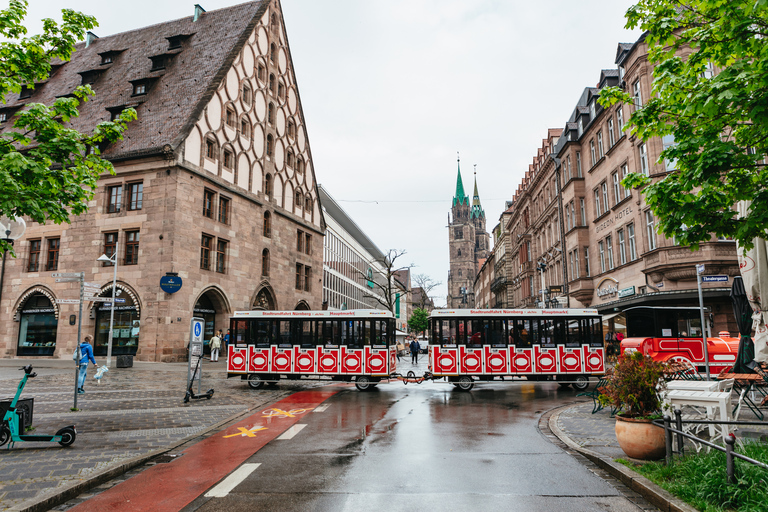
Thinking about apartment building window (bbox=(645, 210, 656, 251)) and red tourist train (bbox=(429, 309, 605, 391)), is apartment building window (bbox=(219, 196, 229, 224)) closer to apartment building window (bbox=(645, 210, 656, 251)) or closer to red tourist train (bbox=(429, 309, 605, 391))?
red tourist train (bbox=(429, 309, 605, 391))

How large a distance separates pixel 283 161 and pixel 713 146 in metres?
35.5

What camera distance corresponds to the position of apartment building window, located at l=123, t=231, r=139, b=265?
2837cm

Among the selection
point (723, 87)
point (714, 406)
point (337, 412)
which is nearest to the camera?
point (723, 87)

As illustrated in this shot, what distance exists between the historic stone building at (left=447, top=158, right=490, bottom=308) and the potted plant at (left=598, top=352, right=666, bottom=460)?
441 ft

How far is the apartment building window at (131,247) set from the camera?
28.4m

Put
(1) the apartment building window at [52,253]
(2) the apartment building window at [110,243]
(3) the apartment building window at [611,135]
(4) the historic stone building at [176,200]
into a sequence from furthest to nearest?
1. (1) the apartment building window at [52,253]
2. (3) the apartment building window at [611,135]
3. (2) the apartment building window at [110,243]
4. (4) the historic stone building at [176,200]

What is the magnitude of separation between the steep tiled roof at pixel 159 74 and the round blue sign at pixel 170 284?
714 centimetres

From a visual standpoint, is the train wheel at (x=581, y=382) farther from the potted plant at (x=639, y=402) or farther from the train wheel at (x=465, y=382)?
the potted plant at (x=639, y=402)

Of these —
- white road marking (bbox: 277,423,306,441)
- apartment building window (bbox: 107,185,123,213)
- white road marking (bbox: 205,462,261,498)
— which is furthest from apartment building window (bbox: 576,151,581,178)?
white road marking (bbox: 205,462,261,498)

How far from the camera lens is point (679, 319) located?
63.9 feet

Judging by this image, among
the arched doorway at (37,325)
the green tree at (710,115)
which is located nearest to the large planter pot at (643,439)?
the green tree at (710,115)

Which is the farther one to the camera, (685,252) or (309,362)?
(685,252)

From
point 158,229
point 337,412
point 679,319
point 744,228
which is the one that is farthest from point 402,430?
point 158,229

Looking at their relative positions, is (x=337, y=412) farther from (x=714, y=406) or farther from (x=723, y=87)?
(x=723, y=87)
